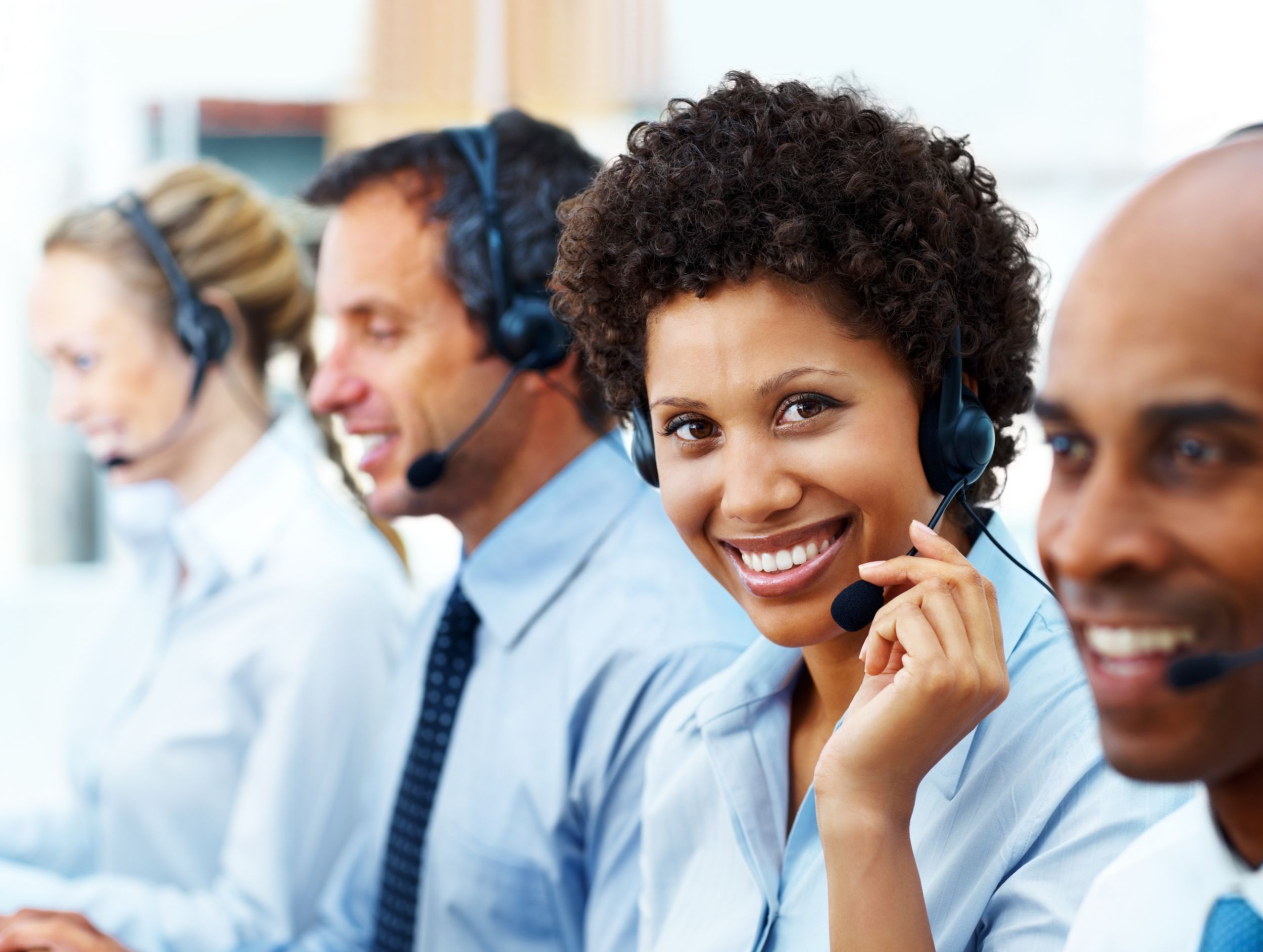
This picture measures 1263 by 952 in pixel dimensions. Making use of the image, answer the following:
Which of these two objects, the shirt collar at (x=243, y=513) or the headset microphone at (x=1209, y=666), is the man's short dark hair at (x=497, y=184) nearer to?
the shirt collar at (x=243, y=513)

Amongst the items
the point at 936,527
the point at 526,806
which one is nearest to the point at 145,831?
the point at 526,806

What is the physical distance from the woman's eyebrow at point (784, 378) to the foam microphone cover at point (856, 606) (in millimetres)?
172

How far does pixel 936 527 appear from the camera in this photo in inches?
42.6

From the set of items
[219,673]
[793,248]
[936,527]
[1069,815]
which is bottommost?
[219,673]

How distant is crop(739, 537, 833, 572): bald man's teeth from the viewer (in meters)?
1.07

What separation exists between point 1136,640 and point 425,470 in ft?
4.03

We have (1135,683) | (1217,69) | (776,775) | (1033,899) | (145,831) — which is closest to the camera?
(1135,683)

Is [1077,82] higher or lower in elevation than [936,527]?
higher

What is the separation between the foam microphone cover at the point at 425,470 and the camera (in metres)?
1.71

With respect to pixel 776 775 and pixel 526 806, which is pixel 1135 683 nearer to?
pixel 776 775

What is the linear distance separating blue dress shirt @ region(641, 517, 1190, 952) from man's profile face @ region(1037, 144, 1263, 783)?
29cm

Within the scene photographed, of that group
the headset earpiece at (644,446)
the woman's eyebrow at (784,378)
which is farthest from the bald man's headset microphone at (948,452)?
the headset earpiece at (644,446)

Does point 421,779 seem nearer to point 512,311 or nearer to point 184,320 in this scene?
point 512,311

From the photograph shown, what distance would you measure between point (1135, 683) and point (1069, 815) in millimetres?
339
